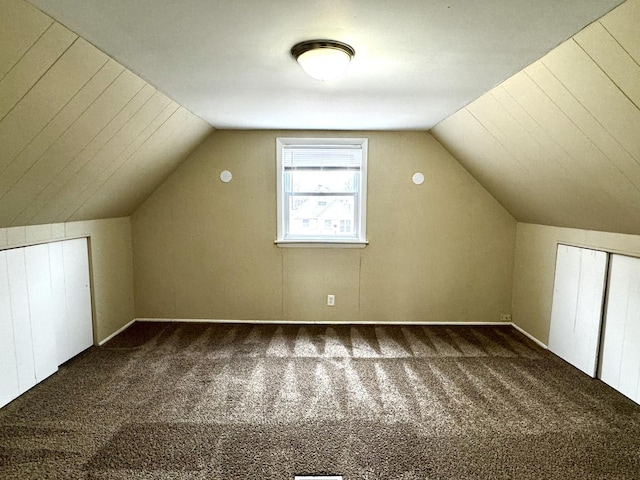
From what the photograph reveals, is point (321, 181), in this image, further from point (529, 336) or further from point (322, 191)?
point (529, 336)

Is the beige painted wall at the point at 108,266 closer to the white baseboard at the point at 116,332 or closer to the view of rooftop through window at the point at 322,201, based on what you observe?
the white baseboard at the point at 116,332

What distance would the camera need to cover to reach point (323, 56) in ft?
5.60

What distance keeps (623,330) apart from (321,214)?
2775 mm

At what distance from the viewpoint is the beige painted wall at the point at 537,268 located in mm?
2949

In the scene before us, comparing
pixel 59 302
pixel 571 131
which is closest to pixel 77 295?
pixel 59 302

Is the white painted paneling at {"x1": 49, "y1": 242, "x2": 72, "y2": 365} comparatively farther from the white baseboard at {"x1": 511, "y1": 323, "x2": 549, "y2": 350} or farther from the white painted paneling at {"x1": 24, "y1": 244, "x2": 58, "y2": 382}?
the white baseboard at {"x1": 511, "y1": 323, "x2": 549, "y2": 350}

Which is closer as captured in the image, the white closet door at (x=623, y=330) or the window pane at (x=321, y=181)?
the white closet door at (x=623, y=330)

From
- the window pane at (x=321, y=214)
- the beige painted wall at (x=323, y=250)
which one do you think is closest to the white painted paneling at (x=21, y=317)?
the beige painted wall at (x=323, y=250)

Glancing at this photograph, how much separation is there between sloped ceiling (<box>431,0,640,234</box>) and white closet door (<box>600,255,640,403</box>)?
323 mm

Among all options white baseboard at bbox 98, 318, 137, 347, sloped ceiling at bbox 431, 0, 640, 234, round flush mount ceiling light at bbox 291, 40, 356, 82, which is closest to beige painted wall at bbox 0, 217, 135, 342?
white baseboard at bbox 98, 318, 137, 347

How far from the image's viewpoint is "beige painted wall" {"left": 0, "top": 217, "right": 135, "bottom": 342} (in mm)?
3029

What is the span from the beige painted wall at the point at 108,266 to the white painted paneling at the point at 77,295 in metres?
0.06


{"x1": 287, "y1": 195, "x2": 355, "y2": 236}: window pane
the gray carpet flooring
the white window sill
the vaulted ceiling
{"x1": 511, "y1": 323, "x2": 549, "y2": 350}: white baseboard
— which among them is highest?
the vaulted ceiling

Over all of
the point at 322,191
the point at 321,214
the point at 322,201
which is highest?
the point at 322,191
